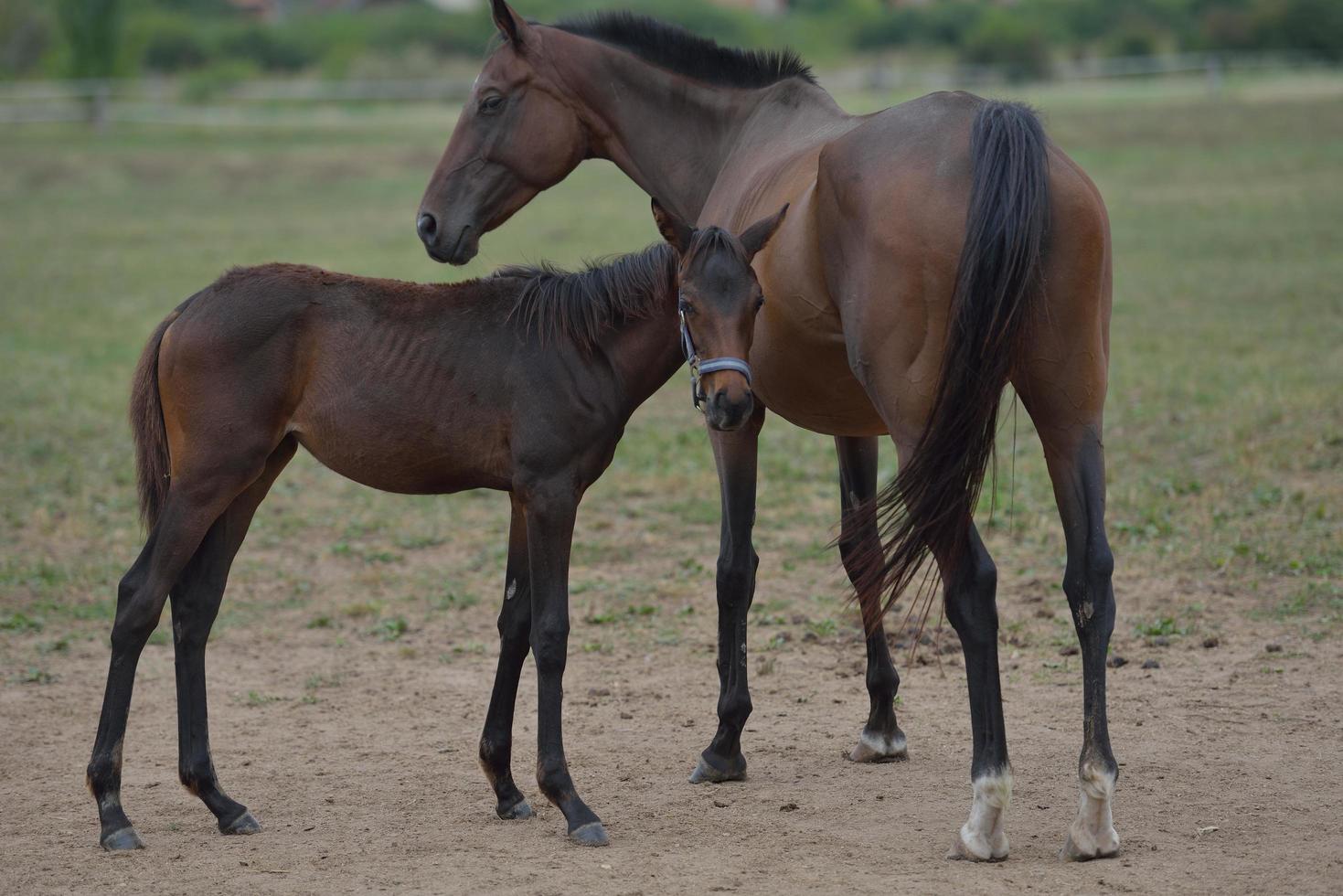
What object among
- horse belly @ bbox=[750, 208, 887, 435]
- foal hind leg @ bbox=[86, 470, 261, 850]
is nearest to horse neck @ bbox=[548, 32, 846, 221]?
horse belly @ bbox=[750, 208, 887, 435]

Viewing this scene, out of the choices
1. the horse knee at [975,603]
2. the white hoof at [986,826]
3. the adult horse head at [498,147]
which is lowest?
the white hoof at [986,826]

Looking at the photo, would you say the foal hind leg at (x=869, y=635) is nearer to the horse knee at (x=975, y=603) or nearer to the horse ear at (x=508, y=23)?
the horse knee at (x=975, y=603)

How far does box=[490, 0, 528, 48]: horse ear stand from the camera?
5934 millimetres

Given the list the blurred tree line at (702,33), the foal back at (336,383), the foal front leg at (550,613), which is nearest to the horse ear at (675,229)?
the foal back at (336,383)

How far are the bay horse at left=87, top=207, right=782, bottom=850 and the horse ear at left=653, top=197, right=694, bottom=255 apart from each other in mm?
267

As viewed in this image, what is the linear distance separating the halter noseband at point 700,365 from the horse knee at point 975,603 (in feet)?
3.05

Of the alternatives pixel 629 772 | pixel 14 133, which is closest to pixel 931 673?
pixel 629 772

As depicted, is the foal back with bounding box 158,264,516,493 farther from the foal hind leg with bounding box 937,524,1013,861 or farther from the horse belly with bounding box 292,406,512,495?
the foal hind leg with bounding box 937,524,1013,861

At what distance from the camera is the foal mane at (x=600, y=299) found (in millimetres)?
4766

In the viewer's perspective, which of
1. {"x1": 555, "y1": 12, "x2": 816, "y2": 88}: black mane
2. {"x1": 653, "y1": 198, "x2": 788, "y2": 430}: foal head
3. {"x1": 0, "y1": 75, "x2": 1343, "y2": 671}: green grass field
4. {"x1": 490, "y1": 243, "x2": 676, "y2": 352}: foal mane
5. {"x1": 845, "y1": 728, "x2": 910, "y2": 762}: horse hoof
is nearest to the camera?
{"x1": 653, "y1": 198, "x2": 788, "y2": 430}: foal head

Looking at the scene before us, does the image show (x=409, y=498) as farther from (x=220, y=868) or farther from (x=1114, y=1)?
(x=1114, y=1)

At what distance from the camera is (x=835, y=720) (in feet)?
19.1

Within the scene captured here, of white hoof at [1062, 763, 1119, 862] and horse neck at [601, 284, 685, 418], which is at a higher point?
horse neck at [601, 284, 685, 418]

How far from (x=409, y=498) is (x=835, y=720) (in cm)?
444
